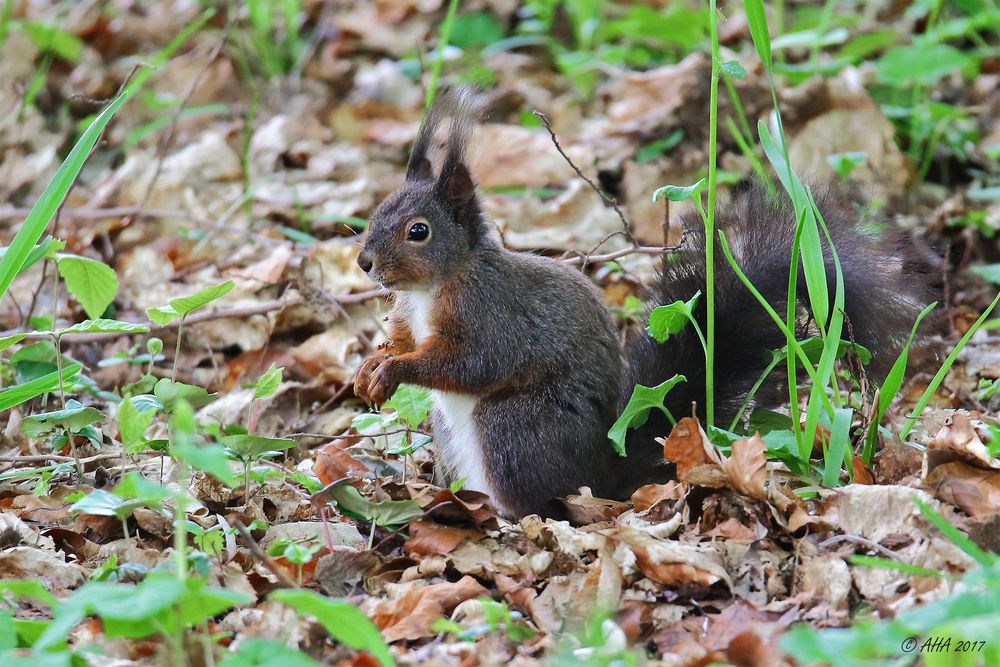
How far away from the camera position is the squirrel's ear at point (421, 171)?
311cm

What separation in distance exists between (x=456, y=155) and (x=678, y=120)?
2115mm

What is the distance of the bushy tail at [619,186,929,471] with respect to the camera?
8.59 feet

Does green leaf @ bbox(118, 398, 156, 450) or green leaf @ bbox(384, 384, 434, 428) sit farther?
green leaf @ bbox(384, 384, 434, 428)

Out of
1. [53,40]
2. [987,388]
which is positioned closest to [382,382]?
[987,388]

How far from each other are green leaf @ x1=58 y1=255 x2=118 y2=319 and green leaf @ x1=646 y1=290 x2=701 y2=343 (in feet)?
4.52

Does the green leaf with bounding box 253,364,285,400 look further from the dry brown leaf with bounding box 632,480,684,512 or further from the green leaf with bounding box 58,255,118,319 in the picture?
the dry brown leaf with bounding box 632,480,684,512

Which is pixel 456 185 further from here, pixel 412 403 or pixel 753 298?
pixel 753 298

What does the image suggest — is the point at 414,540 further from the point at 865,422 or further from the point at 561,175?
the point at 561,175

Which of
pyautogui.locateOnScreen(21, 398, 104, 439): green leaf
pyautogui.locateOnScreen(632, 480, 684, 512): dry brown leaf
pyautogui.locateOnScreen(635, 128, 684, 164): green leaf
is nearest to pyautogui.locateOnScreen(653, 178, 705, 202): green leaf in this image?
pyautogui.locateOnScreen(632, 480, 684, 512): dry brown leaf

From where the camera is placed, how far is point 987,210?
422 centimetres

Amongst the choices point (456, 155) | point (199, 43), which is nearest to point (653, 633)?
point (456, 155)

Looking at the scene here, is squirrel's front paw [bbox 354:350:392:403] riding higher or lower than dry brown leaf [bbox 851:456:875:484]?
higher

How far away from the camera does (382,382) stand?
9.25 feet

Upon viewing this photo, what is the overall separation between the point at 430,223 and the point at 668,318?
76 cm
